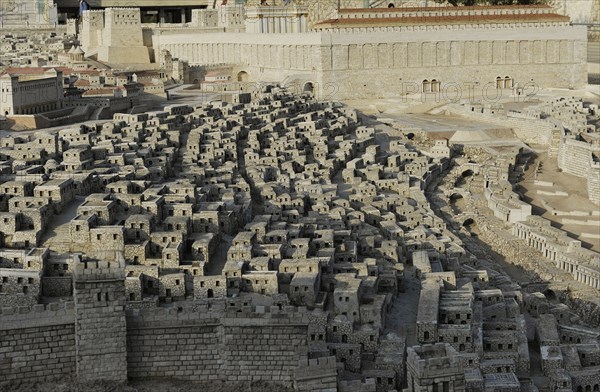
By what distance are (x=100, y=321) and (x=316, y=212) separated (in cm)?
1485

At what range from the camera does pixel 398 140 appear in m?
56.2

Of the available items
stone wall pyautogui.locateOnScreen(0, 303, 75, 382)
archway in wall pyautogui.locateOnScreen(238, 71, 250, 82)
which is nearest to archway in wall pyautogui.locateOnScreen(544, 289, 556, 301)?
stone wall pyautogui.locateOnScreen(0, 303, 75, 382)

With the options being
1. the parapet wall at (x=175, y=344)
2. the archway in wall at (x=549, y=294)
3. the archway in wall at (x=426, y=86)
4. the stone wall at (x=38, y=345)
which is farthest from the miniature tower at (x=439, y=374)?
the archway in wall at (x=426, y=86)

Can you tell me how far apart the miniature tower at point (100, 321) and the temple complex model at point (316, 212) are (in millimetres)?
40

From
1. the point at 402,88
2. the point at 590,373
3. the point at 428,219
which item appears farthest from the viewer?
the point at 402,88

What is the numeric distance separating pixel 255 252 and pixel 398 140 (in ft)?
91.6

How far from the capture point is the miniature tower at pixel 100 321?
22.5 metres

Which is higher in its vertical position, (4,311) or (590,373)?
(4,311)

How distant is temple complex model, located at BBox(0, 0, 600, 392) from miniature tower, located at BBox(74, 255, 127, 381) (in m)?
0.04

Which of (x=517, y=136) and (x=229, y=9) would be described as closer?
(x=517, y=136)

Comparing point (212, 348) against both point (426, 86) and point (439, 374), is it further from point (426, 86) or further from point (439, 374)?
point (426, 86)

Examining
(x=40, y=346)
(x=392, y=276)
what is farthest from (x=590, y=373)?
(x=40, y=346)

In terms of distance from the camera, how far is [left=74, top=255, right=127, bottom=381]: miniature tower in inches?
884

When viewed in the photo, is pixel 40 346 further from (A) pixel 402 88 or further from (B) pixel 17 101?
Result: (A) pixel 402 88
